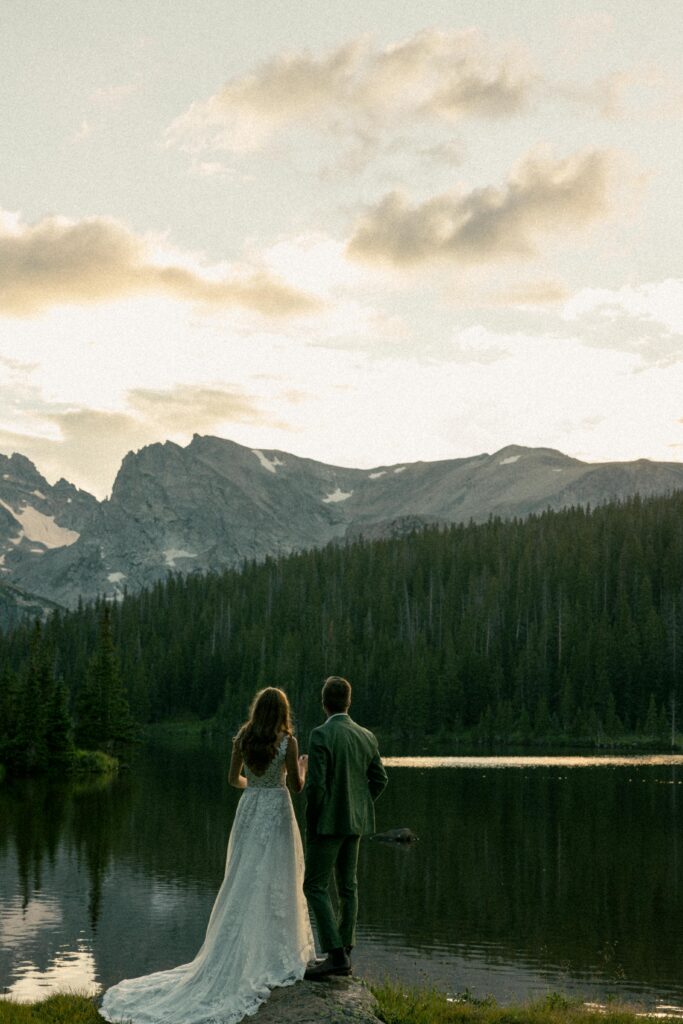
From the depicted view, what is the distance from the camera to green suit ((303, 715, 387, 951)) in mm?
→ 14938

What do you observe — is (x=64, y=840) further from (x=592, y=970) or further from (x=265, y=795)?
(x=265, y=795)

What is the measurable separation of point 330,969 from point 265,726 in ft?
10.4

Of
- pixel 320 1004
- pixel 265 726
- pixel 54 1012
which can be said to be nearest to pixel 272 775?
pixel 265 726

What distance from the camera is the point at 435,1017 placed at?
54.6 feet

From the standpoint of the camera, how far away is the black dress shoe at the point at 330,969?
50.0ft

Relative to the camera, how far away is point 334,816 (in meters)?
14.9

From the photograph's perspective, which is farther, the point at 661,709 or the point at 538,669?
the point at 538,669

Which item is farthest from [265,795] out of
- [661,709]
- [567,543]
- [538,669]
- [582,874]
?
[567,543]

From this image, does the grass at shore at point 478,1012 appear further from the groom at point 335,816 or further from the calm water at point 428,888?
the calm water at point 428,888

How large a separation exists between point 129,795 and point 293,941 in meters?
51.6

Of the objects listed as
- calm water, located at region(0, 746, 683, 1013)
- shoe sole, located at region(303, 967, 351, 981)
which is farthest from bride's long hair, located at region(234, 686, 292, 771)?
calm water, located at region(0, 746, 683, 1013)

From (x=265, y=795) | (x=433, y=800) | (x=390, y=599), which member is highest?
(x=390, y=599)

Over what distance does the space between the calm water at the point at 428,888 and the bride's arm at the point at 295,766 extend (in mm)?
10888

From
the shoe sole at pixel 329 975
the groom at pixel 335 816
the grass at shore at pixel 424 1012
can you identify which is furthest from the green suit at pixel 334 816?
the grass at shore at pixel 424 1012
